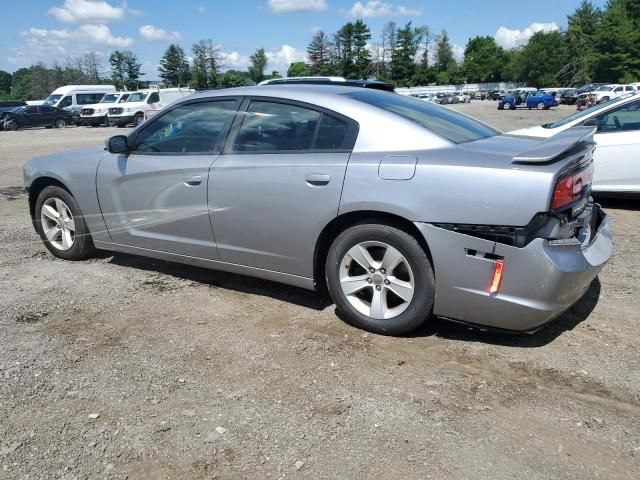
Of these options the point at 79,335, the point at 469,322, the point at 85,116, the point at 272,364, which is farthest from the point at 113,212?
the point at 85,116

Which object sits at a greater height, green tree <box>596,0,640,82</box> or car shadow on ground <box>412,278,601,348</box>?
green tree <box>596,0,640,82</box>

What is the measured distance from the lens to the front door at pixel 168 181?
165 inches

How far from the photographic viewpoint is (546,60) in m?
110

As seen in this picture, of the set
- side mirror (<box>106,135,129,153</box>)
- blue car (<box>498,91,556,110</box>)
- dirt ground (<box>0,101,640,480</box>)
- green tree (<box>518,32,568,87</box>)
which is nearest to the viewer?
dirt ground (<box>0,101,640,480</box>)

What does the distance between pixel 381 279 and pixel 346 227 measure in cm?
41

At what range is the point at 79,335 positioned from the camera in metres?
3.75

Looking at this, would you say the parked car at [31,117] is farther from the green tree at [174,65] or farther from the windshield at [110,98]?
the green tree at [174,65]

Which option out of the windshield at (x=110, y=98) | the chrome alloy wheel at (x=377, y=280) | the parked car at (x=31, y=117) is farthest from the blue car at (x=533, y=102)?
the chrome alloy wheel at (x=377, y=280)

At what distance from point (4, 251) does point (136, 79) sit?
134 meters

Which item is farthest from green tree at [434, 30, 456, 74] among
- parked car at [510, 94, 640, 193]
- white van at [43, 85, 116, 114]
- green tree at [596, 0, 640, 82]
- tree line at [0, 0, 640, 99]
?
parked car at [510, 94, 640, 193]

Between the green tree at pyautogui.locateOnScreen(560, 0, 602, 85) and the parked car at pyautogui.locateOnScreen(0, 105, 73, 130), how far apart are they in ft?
308

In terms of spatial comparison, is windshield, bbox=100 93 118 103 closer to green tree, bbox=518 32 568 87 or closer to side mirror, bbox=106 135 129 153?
side mirror, bbox=106 135 129 153

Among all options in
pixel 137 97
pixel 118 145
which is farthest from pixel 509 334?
pixel 137 97

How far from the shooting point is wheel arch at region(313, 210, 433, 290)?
336 cm
